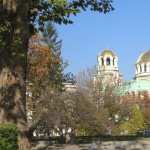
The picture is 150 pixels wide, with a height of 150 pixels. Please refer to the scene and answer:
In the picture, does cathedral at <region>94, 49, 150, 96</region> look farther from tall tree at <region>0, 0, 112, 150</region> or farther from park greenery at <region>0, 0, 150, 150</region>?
tall tree at <region>0, 0, 112, 150</region>

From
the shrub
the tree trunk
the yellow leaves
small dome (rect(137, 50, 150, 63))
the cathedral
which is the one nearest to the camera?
the shrub

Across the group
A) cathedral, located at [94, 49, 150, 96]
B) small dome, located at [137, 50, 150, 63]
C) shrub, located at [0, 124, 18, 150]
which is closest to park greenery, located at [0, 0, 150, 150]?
shrub, located at [0, 124, 18, 150]

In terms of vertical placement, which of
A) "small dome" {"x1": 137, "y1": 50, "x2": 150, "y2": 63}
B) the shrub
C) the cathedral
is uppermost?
"small dome" {"x1": 137, "y1": 50, "x2": 150, "y2": 63}

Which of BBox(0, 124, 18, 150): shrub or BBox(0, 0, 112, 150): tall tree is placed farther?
BBox(0, 0, 112, 150): tall tree

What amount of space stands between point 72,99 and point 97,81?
7.46 m

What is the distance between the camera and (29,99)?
54.6 m

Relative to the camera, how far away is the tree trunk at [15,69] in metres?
16.8

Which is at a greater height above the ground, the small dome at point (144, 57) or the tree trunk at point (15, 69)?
the small dome at point (144, 57)

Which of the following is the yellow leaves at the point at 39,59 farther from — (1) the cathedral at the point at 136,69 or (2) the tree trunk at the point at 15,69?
(1) the cathedral at the point at 136,69

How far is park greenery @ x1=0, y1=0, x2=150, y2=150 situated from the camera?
16.9 m

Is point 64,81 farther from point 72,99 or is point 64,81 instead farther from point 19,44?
point 19,44

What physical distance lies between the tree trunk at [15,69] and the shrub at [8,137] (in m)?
3.36

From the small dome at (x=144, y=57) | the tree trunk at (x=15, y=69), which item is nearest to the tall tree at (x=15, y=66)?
the tree trunk at (x=15, y=69)

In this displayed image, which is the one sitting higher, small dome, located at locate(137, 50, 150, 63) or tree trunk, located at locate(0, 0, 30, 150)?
small dome, located at locate(137, 50, 150, 63)
